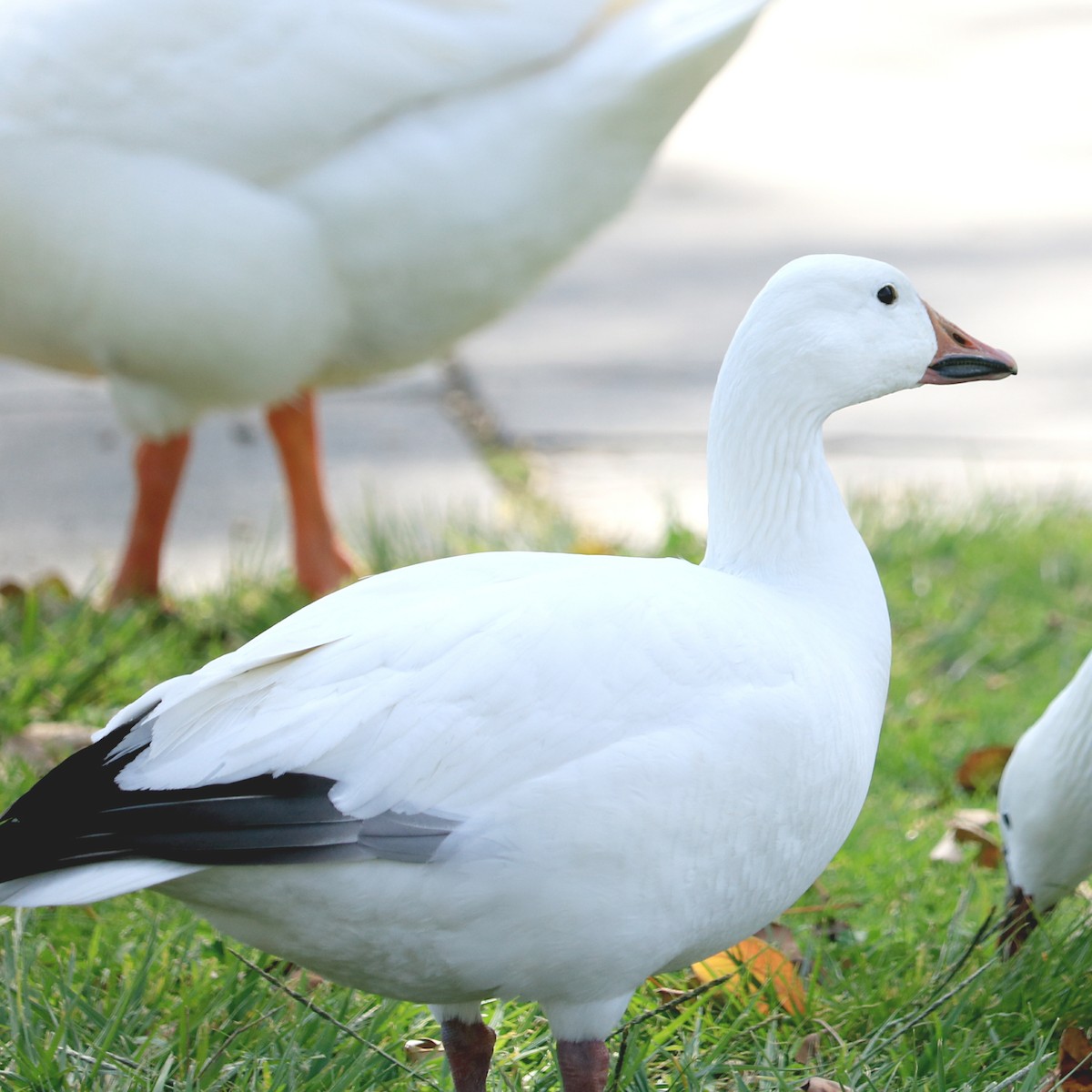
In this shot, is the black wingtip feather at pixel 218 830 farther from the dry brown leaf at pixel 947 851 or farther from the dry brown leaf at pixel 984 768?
the dry brown leaf at pixel 984 768

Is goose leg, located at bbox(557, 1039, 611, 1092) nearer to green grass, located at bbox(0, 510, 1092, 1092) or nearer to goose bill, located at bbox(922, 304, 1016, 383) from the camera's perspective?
green grass, located at bbox(0, 510, 1092, 1092)

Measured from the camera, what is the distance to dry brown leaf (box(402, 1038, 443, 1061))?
2.10 m

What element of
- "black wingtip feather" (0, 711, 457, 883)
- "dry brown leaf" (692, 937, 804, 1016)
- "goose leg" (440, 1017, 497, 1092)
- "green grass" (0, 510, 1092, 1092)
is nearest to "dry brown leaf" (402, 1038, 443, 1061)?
"green grass" (0, 510, 1092, 1092)

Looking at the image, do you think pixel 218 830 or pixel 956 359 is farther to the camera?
pixel 956 359

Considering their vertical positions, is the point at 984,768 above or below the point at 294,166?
below

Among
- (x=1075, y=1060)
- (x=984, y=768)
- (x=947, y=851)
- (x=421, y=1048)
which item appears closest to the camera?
(x=1075, y=1060)

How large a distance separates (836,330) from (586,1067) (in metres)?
0.84

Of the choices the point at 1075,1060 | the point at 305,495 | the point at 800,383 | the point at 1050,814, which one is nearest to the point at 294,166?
the point at 305,495

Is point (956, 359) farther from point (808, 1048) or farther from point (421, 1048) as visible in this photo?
point (421, 1048)

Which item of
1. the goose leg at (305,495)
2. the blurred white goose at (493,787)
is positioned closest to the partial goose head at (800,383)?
the blurred white goose at (493,787)

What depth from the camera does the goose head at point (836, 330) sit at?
6.25 feet

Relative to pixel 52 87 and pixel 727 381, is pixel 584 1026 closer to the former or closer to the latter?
pixel 727 381

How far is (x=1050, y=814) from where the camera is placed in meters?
2.28

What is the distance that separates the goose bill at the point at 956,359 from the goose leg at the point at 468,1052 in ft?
2.93
